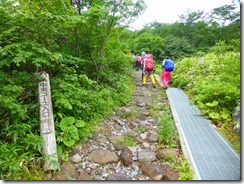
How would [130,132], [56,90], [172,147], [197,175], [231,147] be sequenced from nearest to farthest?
[197,175] < [231,147] < [172,147] < [56,90] < [130,132]

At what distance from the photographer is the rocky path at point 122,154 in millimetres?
2578

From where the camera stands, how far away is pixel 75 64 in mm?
3879

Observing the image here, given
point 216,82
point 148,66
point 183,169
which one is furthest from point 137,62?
point 183,169

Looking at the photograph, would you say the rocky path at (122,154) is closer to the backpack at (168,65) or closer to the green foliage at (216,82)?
the green foliage at (216,82)

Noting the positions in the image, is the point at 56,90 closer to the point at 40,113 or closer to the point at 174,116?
the point at 40,113

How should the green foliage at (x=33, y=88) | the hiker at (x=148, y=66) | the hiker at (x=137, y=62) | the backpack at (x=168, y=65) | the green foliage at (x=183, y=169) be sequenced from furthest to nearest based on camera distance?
the hiker at (x=137, y=62)
the hiker at (x=148, y=66)
the backpack at (x=168, y=65)
the green foliage at (x=33, y=88)
the green foliage at (x=183, y=169)

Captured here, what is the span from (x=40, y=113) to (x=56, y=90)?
0.60 meters

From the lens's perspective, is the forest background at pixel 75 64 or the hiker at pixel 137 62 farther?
the hiker at pixel 137 62

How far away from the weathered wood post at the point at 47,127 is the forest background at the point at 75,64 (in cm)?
12

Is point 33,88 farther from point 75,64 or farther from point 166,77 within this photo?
point 166,77

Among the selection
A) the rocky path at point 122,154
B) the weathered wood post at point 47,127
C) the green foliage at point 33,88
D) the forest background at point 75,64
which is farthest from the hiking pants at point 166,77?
the weathered wood post at point 47,127

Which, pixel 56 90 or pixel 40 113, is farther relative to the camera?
pixel 56 90

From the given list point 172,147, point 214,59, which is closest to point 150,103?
point 214,59

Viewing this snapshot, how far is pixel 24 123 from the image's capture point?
3.04 metres
